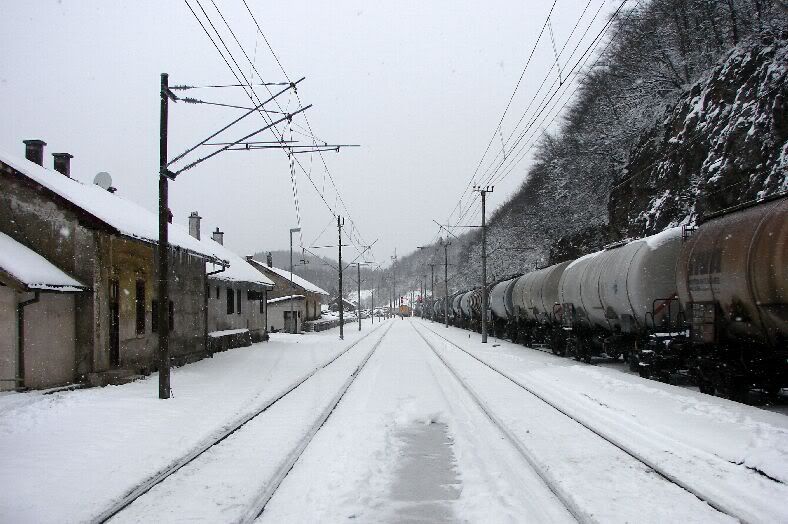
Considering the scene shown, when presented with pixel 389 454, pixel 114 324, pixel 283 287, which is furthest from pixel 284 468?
pixel 283 287

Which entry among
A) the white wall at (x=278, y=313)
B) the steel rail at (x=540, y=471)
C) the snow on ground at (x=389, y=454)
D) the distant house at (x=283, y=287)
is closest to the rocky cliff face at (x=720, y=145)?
the snow on ground at (x=389, y=454)

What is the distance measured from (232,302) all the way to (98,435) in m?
24.4

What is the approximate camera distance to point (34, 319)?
1529 cm

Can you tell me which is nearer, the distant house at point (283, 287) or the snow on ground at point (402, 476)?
the snow on ground at point (402, 476)

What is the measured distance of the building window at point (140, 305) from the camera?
19.4 metres

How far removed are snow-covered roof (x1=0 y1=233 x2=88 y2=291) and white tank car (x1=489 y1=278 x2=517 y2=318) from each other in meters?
23.5

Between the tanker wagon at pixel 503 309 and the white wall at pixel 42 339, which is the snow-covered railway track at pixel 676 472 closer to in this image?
the white wall at pixel 42 339

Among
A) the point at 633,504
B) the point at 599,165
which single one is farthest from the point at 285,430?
the point at 599,165

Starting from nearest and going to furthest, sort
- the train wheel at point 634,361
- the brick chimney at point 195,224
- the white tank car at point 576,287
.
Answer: the train wheel at point 634,361 < the white tank car at point 576,287 < the brick chimney at point 195,224

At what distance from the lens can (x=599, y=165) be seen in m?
46.6

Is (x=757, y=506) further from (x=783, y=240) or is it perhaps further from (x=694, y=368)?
(x=694, y=368)

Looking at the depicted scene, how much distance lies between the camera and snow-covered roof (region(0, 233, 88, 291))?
14.1 meters

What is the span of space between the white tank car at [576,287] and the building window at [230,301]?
17700 mm

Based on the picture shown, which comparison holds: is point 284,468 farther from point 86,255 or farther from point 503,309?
point 503,309
